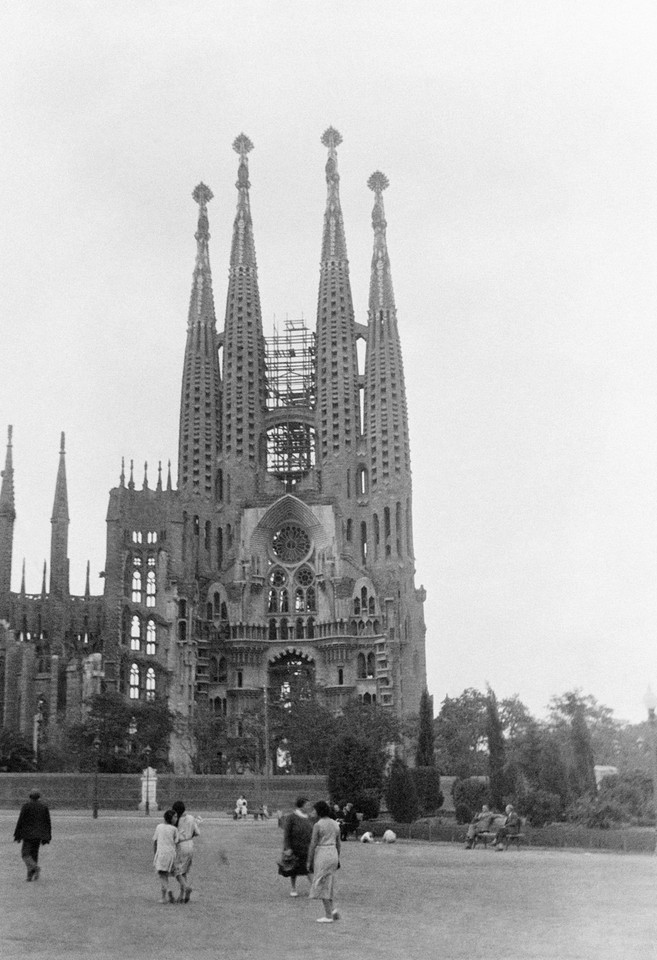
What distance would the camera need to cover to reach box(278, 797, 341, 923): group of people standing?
58.3ft

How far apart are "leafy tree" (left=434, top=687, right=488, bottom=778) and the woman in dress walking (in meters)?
75.6

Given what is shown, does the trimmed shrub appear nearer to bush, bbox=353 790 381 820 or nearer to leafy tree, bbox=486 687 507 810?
leafy tree, bbox=486 687 507 810

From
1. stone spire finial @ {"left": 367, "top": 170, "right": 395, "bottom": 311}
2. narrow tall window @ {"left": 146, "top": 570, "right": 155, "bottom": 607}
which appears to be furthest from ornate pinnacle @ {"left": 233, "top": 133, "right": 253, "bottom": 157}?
narrow tall window @ {"left": 146, "top": 570, "right": 155, "bottom": 607}

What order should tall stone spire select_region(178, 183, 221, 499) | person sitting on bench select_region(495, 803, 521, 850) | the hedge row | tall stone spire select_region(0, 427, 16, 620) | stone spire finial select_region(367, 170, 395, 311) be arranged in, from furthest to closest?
stone spire finial select_region(367, 170, 395, 311)
tall stone spire select_region(178, 183, 221, 499)
tall stone spire select_region(0, 427, 16, 620)
person sitting on bench select_region(495, 803, 521, 850)
the hedge row

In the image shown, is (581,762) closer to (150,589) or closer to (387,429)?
(150,589)

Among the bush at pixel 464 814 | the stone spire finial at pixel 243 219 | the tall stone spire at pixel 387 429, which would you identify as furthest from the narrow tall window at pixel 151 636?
the bush at pixel 464 814

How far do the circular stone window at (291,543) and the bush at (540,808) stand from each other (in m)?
64.8

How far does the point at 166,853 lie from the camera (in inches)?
787

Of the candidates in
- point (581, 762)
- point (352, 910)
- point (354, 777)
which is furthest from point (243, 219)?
point (352, 910)

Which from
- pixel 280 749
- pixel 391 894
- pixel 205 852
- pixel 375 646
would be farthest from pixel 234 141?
pixel 391 894

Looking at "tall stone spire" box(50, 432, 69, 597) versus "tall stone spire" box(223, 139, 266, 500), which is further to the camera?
"tall stone spire" box(50, 432, 69, 597)

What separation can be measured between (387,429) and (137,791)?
144ft

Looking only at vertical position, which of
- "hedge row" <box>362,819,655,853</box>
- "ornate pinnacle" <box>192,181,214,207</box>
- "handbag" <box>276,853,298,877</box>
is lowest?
"hedge row" <box>362,819,655,853</box>

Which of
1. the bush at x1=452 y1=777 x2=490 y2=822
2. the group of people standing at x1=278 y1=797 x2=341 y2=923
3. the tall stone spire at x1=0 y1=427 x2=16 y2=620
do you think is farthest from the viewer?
the tall stone spire at x1=0 y1=427 x2=16 y2=620
